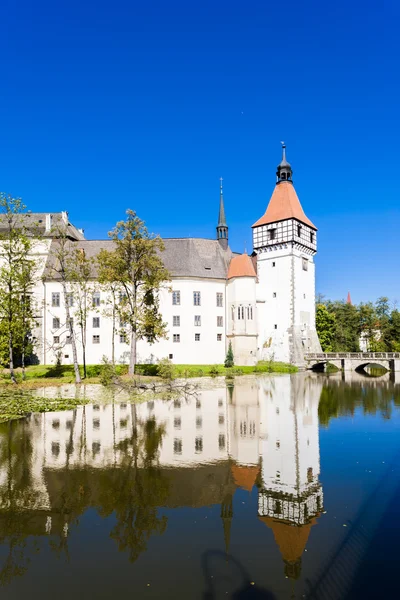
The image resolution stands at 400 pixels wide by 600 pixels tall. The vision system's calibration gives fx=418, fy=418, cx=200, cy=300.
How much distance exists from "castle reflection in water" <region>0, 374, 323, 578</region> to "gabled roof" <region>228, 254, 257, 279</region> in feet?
96.9

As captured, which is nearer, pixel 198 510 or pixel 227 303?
pixel 198 510

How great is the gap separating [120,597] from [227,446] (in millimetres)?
8686

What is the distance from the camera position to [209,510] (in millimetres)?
9508

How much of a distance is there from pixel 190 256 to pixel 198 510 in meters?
45.3

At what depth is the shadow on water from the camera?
6375mm

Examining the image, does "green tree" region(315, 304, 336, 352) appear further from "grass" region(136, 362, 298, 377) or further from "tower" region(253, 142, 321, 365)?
"grass" region(136, 362, 298, 377)

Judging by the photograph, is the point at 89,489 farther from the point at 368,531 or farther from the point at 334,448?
the point at 334,448

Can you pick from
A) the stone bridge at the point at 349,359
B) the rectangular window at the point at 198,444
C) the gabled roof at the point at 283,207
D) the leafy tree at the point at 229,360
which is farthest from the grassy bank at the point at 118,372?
the rectangular window at the point at 198,444

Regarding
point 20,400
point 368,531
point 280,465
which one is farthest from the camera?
point 20,400

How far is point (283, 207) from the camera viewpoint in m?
53.3

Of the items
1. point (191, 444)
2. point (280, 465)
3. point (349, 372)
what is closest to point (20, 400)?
point (191, 444)

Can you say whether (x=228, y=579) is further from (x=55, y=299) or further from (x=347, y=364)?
(x=55, y=299)

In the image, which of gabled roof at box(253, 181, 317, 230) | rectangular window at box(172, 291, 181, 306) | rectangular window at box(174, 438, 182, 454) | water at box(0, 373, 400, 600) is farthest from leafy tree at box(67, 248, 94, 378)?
gabled roof at box(253, 181, 317, 230)

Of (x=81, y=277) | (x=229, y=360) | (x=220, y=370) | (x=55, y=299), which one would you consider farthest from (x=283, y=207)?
(x=55, y=299)
